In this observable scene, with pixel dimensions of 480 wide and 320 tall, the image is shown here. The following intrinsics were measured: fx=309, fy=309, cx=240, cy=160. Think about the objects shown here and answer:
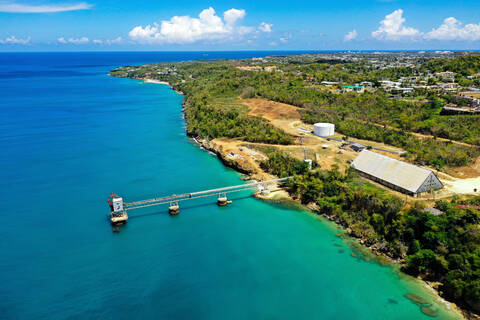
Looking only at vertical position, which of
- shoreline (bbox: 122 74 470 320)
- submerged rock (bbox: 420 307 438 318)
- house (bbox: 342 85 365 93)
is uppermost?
house (bbox: 342 85 365 93)

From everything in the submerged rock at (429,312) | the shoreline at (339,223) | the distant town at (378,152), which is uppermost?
the distant town at (378,152)

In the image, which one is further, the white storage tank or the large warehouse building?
the white storage tank

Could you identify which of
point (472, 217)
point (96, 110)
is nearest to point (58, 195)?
point (472, 217)

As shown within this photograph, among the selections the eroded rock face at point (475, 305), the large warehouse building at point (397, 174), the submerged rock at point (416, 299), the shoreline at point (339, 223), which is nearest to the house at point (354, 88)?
the shoreline at point (339, 223)

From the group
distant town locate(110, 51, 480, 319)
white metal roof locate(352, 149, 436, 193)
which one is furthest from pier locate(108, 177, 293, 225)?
white metal roof locate(352, 149, 436, 193)

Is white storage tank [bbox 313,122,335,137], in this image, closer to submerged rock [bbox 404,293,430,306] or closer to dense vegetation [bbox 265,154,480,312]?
dense vegetation [bbox 265,154,480,312]

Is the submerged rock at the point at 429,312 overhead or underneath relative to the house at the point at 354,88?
underneath

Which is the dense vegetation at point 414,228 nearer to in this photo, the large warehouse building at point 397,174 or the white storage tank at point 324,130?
the large warehouse building at point 397,174
